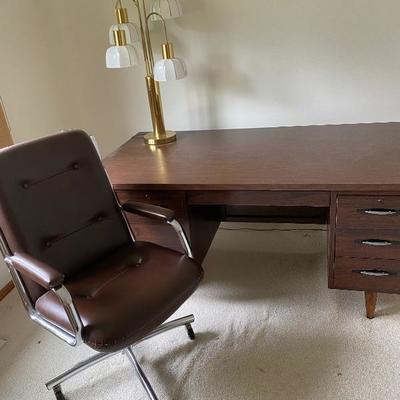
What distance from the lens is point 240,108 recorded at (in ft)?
6.84

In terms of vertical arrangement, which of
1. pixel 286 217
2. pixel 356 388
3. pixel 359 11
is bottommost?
pixel 356 388

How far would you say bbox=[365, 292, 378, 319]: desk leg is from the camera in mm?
1626

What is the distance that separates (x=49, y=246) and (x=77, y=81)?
114cm

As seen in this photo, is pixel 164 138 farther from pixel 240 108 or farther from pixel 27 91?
pixel 27 91

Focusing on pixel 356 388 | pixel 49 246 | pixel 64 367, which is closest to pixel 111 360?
pixel 64 367

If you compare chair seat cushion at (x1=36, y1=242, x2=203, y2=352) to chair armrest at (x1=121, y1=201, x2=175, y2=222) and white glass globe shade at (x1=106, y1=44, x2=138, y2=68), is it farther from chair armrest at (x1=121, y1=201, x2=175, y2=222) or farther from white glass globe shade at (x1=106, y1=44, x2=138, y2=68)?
white glass globe shade at (x1=106, y1=44, x2=138, y2=68)

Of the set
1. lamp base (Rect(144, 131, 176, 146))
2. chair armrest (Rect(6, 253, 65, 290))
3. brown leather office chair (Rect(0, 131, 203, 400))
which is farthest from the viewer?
lamp base (Rect(144, 131, 176, 146))

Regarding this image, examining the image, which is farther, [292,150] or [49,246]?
[292,150]

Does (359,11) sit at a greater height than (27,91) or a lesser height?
greater

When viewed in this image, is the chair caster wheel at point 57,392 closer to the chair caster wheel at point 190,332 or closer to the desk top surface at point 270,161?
the chair caster wheel at point 190,332

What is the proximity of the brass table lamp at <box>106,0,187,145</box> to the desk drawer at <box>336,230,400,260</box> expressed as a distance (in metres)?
0.94

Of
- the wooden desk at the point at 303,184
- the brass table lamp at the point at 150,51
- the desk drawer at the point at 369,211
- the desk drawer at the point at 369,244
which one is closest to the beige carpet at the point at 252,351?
the wooden desk at the point at 303,184

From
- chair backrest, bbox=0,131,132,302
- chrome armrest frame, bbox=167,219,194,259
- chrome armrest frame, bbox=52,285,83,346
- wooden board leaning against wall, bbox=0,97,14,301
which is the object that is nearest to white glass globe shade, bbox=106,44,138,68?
chair backrest, bbox=0,131,132,302

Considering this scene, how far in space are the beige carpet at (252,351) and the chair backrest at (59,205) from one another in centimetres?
42
